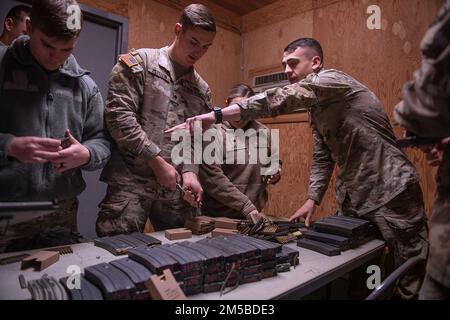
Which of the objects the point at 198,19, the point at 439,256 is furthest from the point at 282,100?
the point at 439,256

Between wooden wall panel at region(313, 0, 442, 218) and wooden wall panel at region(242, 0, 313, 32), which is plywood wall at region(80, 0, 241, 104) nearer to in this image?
wooden wall panel at region(242, 0, 313, 32)

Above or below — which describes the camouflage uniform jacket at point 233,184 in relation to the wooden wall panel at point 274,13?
below

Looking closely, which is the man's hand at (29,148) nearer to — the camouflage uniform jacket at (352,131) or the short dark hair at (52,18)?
the short dark hair at (52,18)

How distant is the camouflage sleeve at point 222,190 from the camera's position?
1881 mm

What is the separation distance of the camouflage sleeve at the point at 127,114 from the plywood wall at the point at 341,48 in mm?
1984

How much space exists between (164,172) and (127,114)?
1.10 ft

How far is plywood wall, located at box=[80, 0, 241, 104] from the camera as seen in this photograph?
9.38 feet

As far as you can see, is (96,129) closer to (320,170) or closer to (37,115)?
(37,115)

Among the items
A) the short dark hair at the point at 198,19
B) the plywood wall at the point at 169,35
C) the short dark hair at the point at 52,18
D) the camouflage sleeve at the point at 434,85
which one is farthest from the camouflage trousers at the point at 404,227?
the plywood wall at the point at 169,35

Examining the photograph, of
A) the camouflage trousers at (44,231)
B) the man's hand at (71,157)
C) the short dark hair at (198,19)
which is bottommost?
the camouflage trousers at (44,231)

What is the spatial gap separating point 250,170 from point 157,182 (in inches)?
33.3

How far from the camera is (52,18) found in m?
1.22
